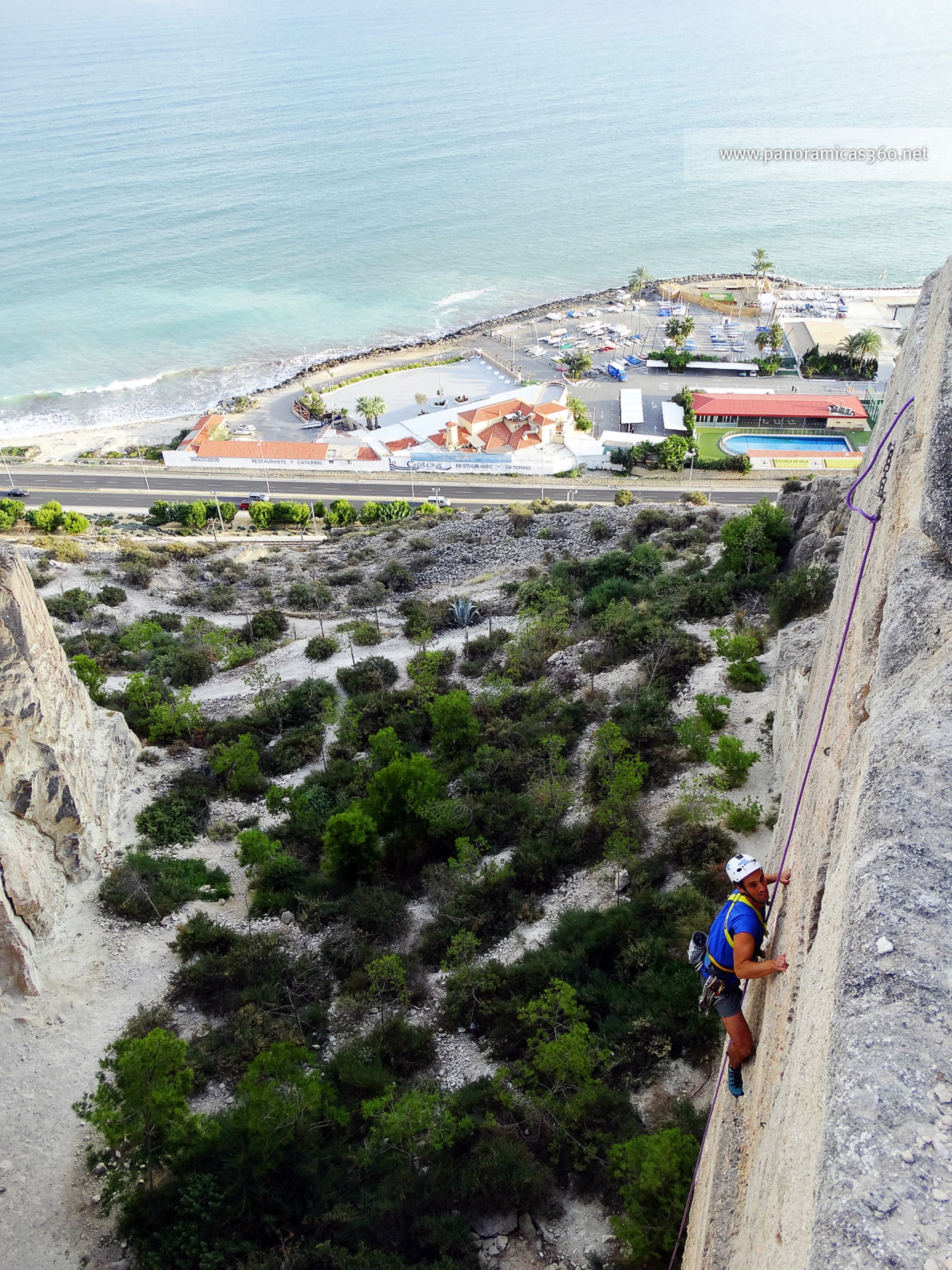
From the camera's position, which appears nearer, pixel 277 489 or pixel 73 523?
pixel 73 523

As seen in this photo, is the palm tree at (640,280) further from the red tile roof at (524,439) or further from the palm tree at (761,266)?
the red tile roof at (524,439)

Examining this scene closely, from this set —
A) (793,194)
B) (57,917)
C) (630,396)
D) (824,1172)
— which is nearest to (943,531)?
(824,1172)

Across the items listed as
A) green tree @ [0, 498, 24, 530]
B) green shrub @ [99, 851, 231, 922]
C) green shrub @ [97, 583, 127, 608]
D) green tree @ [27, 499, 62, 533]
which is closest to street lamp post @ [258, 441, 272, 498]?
green tree @ [27, 499, 62, 533]

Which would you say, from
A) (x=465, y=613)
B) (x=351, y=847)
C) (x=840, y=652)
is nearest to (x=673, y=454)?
(x=465, y=613)

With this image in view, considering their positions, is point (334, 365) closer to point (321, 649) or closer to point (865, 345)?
point (865, 345)

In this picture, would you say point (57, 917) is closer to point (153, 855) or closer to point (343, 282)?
point (153, 855)

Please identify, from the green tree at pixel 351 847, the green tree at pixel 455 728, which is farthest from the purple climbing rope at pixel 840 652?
the green tree at pixel 455 728

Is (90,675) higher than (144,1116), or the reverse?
(90,675)
